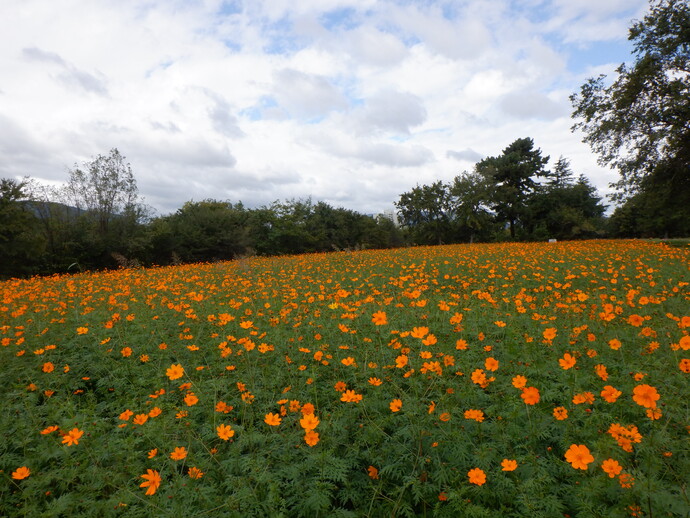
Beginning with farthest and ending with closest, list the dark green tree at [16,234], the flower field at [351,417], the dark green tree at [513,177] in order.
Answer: the dark green tree at [513,177] → the dark green tree at [16,234] → the flower field at [351,417]

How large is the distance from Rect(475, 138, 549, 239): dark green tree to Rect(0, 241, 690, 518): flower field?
32239 mm

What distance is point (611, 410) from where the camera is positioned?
2514 mm

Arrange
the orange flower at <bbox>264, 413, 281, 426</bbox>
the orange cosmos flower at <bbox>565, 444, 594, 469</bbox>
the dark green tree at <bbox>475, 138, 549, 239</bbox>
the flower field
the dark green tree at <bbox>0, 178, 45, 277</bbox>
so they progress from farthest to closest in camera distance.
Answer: the dark green tree at <bbox>475, 138, 549, 239</bbox> → the dark green tree at <bbox>0, 178, 45, 277</bbox> → the orange flower at <bbox>264, 413, 281, 426</bbox> → the flower field → the orange cosmos flower at <bbox>565, 444, 594, 469</bbox>

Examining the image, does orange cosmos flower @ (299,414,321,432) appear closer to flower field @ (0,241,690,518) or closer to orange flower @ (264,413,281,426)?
flower field @ (0,241,690,518)

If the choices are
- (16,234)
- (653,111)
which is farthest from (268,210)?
(653,111)

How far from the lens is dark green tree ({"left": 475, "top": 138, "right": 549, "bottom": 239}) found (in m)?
34.4

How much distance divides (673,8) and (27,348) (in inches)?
916

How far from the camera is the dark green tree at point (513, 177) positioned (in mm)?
34406

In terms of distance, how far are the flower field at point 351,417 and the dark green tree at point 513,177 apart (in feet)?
106

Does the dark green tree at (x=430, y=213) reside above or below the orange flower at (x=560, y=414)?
above

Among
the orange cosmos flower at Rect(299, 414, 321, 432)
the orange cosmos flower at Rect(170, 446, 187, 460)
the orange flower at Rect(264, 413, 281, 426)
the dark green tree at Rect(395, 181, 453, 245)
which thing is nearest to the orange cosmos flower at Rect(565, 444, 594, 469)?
the orange cosmos flower at Rect(299, 414, 321, 432)

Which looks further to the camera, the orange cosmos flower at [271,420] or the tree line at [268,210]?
the tree line at [268,210]

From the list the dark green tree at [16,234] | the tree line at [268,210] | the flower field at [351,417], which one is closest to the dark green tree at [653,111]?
the tree line at [268,210]

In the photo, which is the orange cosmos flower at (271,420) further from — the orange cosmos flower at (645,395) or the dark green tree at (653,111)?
the dark green tree at (653,111)
